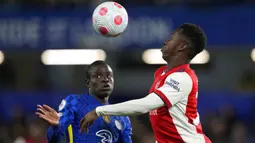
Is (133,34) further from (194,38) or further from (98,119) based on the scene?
(194,38)

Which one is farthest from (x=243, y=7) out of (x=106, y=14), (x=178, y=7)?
(x=106, y=14)

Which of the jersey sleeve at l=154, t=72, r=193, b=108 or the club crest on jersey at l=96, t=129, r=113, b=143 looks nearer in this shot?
the jersey sleeve at l=154, t=72, r=193, b=108

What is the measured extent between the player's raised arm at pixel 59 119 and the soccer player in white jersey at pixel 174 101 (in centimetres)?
45

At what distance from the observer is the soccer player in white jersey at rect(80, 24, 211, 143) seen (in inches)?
249

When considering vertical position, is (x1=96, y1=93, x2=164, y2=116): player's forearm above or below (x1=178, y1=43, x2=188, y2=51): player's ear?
below

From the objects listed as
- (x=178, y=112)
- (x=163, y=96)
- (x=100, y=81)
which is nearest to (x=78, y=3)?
(x=100, y=81)

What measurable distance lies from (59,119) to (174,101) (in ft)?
3.83

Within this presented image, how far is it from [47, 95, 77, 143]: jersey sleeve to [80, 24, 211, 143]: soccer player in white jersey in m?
0.56

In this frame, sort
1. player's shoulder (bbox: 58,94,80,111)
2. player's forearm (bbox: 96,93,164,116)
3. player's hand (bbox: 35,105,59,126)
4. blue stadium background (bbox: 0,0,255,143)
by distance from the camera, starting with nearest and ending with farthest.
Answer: player's forearm (bbox: 96,93,164,116), player's hand (bbox: 35,105,59,126), player's shoulder (bbox: 58,94,80,111), blue stadium background (bbox: 0,0,255,143)

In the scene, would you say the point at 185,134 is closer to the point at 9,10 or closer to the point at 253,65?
the point at 9,10

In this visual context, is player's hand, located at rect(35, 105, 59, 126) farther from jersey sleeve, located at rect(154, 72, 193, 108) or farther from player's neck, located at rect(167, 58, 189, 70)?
player's neck, located at rect(167, 58, 189, 70)

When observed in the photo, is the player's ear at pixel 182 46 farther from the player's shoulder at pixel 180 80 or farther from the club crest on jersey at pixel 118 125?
the club crest on jersey at pixel 118 125

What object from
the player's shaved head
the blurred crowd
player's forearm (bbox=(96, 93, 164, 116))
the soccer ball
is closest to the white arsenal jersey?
player's forearm (bbox=(96, 93, 164, 116))

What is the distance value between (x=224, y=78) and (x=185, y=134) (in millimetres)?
13274
